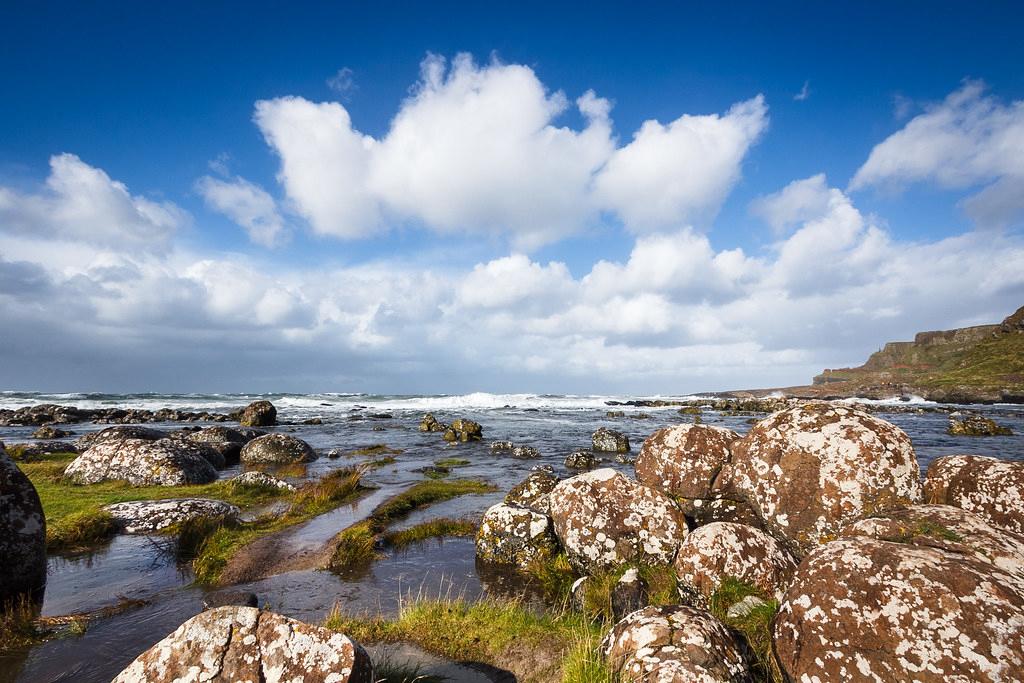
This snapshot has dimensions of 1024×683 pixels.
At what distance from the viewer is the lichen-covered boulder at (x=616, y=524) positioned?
8445 millimetres

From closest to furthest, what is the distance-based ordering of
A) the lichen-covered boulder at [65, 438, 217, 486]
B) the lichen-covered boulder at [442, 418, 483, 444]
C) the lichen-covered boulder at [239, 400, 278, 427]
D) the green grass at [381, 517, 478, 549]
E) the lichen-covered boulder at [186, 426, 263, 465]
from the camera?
the green grass at [381, 517, 478, 549], the lichen-covered boulder at [65, 438, 217, 486], the lichen-covered boulder at [186, 426, 263, 465], the lichen-covered boulder at [442, 418, 483, 444], the lichen-covered boulder at [239, 400, 278, 427]

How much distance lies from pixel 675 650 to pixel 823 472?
156 inches

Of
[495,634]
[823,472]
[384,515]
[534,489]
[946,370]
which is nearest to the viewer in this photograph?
[495,634]

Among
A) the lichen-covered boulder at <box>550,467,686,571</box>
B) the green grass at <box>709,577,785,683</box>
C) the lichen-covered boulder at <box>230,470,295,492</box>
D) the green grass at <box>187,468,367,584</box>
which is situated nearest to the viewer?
the green grass at <box>709,577,785,683</box>

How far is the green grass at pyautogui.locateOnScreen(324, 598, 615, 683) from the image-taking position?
5859 mm

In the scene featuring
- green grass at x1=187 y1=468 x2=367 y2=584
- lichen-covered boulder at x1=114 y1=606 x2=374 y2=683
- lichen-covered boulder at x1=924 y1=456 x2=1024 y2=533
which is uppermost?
lichen-covered boulder at x1=924 y1=456 x2=1024 y2=533

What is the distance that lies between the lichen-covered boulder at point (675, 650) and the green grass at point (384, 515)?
6.28 meters

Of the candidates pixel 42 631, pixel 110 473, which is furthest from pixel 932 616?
pixel 110 473

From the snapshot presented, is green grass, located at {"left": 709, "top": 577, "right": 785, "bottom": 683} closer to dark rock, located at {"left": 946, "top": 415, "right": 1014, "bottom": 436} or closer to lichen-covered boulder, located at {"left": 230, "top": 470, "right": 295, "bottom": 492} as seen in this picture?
lichen-covered boulder, located at {"left": 230, "top": 470, "right": 295, "bottom": 492}

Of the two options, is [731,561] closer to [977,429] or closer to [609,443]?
[609,443]

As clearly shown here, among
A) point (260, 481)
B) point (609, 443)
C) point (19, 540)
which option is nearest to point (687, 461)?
point (19, 540)

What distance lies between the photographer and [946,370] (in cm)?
11956

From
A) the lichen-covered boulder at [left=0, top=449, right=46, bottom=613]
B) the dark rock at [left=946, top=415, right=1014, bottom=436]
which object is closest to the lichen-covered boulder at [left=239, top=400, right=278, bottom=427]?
the lichen-covered boulder at [left=0, top=449, right=46, bottom=613]

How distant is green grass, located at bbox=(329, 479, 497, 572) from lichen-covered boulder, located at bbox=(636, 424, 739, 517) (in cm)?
617
